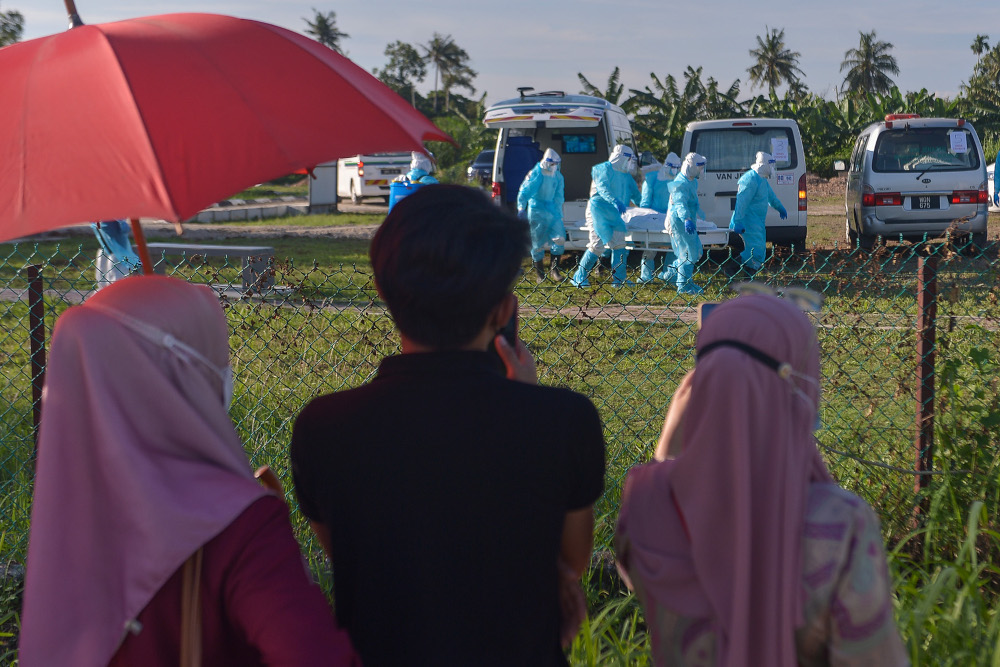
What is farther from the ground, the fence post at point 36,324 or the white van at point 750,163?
the white van at point 750,163

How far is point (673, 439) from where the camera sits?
1.69 meters

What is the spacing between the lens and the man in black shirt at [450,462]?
56.9 inches

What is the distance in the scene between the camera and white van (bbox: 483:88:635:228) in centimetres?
1165

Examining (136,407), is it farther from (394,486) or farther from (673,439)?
(673,439)

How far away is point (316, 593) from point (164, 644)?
0.78 feet

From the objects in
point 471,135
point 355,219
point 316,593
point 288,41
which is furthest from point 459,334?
point 471,135

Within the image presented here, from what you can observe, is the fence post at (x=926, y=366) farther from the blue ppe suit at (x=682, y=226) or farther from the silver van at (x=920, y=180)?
the silver van at (x=920, y=180)

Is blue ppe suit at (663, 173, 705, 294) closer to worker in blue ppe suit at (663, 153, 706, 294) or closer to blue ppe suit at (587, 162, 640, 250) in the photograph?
worker in blue ppe suit at (663, 153, 706, 294)

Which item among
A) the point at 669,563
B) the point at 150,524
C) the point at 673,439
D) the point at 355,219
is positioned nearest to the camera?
the point at 150,524

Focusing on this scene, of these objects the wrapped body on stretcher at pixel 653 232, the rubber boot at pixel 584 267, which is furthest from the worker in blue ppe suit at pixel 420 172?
the rubber boot at pixel 584 267

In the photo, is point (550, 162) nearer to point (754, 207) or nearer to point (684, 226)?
point (684, 226)

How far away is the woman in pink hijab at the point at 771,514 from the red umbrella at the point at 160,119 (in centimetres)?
88

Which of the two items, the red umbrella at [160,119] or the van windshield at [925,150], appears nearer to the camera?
the red umbrella at [160,119]

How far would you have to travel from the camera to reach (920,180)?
11.8 meters
